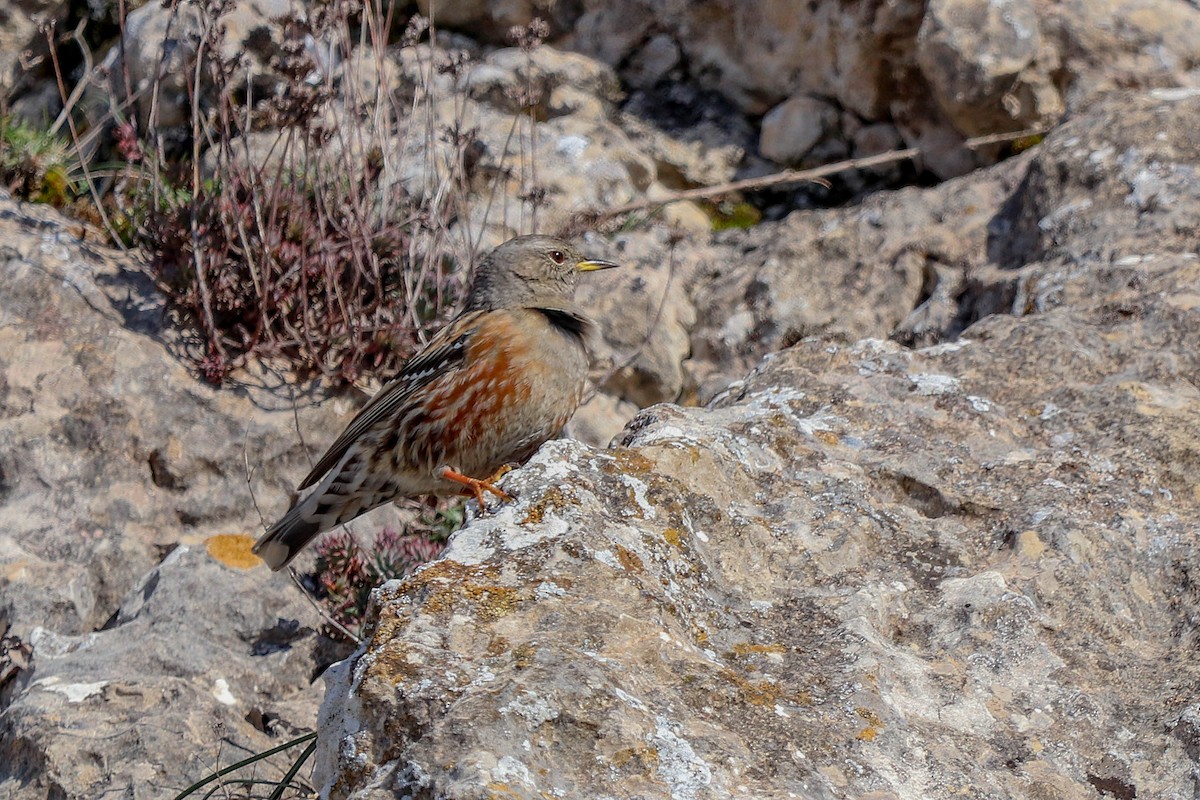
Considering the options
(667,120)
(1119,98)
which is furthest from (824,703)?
(667,120)

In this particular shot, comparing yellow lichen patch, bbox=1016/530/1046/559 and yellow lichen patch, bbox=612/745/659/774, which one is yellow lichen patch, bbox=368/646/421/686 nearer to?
yellow lichen patch, bbox=612/745/659/774

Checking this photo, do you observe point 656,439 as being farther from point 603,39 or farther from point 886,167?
point 603,39

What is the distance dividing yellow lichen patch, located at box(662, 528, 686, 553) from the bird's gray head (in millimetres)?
2688

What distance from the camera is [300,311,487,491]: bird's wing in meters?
5.54

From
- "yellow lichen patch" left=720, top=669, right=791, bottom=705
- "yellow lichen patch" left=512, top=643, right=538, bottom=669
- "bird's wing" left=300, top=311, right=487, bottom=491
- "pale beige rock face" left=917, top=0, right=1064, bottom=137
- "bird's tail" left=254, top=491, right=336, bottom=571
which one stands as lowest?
"bird's tail" left=254, top=491, right=336, bottom=571

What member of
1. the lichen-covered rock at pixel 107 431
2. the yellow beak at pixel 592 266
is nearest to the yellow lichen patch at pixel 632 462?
the yellow beak at pixel 592 266

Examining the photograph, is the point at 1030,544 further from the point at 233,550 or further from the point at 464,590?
the point at 233,550

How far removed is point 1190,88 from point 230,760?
21.2ft

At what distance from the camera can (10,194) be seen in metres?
7.39

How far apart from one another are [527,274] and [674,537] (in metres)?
2.97

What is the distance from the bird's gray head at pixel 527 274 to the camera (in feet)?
19.7

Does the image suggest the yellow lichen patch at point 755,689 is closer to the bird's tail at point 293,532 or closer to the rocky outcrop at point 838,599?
the rocky outcrop at point 838,599

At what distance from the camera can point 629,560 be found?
3158 millimetres

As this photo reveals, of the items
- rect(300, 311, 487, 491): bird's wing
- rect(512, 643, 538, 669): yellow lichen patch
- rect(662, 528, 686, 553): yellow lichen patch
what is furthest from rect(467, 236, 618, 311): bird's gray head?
rect(512, 643, 538, 669): yellow lichen patch
